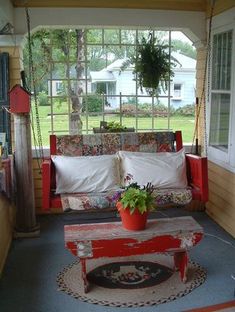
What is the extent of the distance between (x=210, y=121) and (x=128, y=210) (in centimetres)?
202

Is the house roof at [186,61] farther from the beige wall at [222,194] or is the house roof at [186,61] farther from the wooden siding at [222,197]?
the wooden siding at [222,197]

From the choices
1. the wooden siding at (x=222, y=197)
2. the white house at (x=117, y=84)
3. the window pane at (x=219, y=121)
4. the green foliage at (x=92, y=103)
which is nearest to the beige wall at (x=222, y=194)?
the wooden siding at (x=222, y=197)

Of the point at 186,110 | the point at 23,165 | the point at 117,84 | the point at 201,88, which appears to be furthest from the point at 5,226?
the point at 186,110

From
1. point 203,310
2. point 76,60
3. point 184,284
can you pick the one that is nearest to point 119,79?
point 76,60

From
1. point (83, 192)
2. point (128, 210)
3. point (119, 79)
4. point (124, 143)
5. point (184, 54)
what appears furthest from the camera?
point (184, 54)

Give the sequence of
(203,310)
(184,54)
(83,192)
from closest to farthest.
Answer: (203,310) < (83,192) < (184,54)

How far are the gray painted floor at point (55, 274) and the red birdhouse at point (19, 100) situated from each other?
1273 millimetres

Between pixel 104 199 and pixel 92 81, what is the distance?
1630 mm

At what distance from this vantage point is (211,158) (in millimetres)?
4477

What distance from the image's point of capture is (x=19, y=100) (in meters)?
3.75

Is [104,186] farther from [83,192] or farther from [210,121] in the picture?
[210,121]

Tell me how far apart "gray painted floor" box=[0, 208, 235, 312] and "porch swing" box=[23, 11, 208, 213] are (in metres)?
0.39

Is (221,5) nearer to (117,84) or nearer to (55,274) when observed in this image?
(117,84)

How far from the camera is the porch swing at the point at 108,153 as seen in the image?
3.78m
